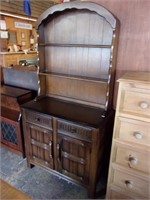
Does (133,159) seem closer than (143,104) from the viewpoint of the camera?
No

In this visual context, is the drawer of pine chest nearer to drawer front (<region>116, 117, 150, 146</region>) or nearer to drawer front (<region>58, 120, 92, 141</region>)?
drawer front (<region>116, 117, 150, 146</region>)

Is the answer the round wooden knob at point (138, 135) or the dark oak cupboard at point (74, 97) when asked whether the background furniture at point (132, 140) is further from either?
the dark oak cupboard at point (74, 97)

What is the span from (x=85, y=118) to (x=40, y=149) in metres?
0.67

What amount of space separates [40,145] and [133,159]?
941 mm

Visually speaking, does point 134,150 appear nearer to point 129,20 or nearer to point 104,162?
point 104,162

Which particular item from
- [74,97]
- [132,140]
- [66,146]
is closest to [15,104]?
[74,97]

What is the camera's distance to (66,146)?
4.91 ft

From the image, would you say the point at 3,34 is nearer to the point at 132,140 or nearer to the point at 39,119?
the point at 39,119

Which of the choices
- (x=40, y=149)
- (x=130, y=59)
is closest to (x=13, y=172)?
(x=40, y=149)

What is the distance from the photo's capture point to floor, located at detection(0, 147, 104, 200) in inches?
62.6

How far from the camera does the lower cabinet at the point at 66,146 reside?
1361mm

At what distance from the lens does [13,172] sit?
1.86m

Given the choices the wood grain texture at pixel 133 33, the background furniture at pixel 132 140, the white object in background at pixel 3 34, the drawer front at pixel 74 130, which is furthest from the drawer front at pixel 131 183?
the white object in background at pixel 3 34

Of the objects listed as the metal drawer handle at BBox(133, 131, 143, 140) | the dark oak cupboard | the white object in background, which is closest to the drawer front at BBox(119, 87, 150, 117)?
the metal drawer handle at BBox(133, 131, 143, 140)
